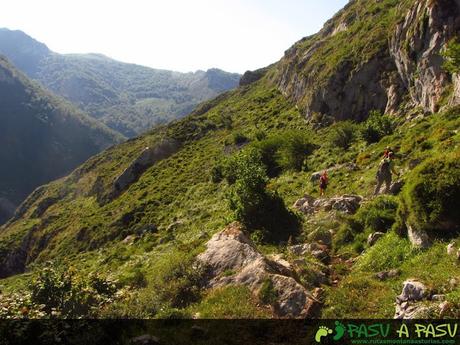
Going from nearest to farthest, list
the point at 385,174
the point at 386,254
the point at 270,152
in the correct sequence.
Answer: the point at 386,254 < the point at 385,174 < the point at 270,152

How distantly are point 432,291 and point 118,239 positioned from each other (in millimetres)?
43903

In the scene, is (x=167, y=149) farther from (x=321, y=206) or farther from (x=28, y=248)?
(x=321, y=206)

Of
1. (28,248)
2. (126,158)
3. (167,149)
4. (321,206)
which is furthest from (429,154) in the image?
(126,158)

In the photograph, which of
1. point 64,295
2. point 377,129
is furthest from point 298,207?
point 64,295

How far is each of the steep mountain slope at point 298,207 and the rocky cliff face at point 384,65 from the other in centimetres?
20

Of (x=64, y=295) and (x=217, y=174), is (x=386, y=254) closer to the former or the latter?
(x=64, y=295)

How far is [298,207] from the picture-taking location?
2797cm

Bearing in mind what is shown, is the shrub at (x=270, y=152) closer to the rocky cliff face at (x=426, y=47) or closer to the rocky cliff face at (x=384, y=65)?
the rocky cliff face at (x=384, y=65)

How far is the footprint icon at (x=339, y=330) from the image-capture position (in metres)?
11.7

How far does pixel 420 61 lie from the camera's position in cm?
3769

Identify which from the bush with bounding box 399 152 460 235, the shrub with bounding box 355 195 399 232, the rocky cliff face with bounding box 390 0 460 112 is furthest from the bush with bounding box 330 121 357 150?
the bush with bounding box 399 152 460 235

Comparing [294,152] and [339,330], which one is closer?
[339,330]

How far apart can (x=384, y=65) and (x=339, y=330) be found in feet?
133

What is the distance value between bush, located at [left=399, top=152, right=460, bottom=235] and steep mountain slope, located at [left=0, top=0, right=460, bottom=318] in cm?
5
